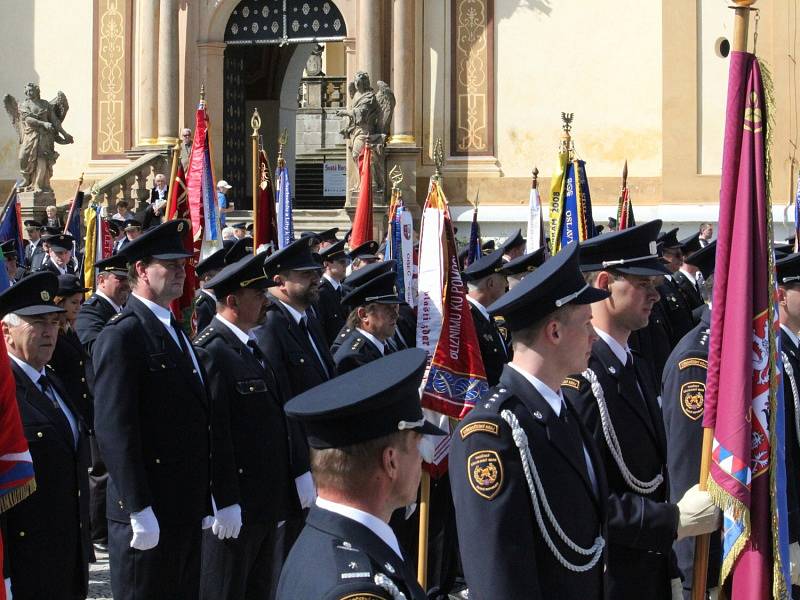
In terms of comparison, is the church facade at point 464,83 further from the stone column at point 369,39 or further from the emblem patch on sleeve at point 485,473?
the emblem patch on sleeve at point 485,473

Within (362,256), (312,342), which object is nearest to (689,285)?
(362,256)

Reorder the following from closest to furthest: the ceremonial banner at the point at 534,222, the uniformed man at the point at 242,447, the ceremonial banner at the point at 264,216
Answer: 1. the uniformed man at the point at 242,447
2. the ceremonial banner at the point at 264,216
3. the ceremonial banner at the point at 534,222

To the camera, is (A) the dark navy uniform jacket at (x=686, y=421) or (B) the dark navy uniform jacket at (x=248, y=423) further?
(B) the dark navy uniform jacket at (x=248, y=423)

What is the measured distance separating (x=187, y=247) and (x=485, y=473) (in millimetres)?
5699

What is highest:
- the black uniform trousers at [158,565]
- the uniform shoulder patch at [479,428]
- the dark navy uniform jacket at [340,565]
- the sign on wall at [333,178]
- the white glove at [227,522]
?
the sign on wall at [333,178]

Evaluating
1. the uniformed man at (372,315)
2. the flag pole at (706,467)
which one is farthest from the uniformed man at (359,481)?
the uniformed man at (372,315)

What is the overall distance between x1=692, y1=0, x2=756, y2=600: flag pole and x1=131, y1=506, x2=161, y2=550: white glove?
Answer: 2.25 meters

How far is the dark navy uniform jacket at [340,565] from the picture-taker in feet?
9.16

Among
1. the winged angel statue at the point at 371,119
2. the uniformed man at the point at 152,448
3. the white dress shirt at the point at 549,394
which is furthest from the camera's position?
the winged angel statue at the point at 371,119

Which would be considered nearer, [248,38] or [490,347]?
[490,347]

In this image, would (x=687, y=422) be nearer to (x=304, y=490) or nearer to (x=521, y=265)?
(x=304, y=490)

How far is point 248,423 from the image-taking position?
6348 millimetres

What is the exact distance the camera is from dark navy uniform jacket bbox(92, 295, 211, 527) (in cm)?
573

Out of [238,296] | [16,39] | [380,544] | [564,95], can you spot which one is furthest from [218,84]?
[380,544]
